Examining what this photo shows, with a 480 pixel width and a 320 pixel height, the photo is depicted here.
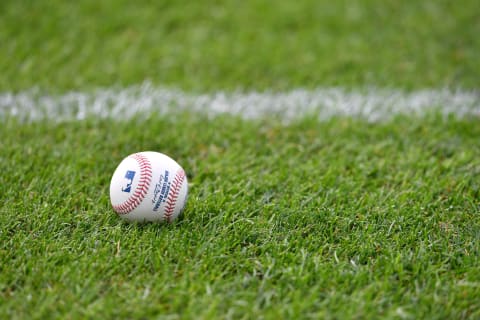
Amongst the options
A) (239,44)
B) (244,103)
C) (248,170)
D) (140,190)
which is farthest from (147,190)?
(239,44)

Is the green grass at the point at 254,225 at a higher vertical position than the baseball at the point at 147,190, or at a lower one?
lower

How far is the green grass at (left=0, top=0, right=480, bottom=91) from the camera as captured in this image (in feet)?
13.5

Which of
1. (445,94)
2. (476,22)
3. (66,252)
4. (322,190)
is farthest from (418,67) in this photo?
(66,252)

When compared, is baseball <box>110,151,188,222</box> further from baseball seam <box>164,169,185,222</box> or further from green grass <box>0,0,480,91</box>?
green grass <box>0,0,480,91</box>

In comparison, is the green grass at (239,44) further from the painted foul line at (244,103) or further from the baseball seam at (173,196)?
the baseball seam at (173,196)

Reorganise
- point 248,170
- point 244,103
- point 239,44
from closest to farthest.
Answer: point 248,170 → point 244,103 → point 239,44

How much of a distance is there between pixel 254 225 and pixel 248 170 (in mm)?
554

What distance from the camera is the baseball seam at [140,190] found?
2.47 meters

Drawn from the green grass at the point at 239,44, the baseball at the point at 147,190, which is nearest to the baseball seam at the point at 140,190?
the baseball at the point at 147,190

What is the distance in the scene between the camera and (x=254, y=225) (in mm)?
2637

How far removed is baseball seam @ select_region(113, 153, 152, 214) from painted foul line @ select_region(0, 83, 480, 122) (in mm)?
1229

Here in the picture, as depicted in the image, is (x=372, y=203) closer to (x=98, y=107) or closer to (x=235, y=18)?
(x=98, y=107)

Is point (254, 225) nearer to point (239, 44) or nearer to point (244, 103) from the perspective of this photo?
point (244, 103)

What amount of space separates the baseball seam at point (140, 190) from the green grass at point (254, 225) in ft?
0.37
